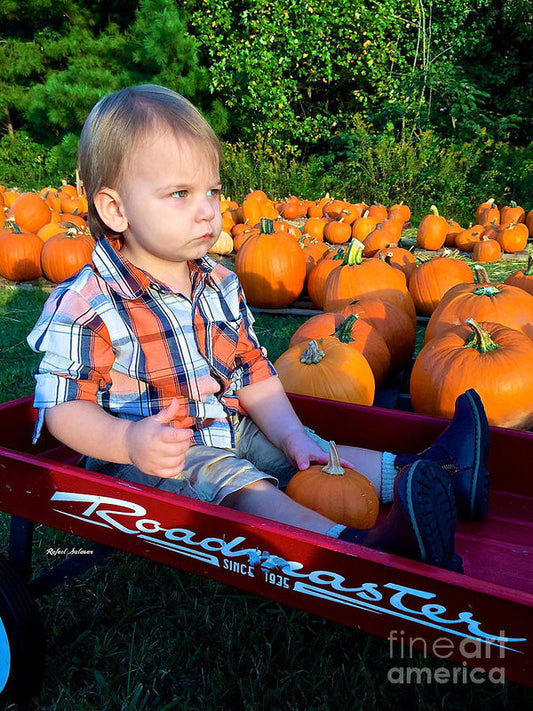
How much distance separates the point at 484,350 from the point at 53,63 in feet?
55.5

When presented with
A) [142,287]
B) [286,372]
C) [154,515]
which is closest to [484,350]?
[286,372]

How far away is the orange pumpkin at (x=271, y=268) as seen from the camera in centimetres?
454

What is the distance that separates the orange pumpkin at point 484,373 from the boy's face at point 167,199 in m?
1.19

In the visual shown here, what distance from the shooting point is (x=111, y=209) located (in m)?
1.78

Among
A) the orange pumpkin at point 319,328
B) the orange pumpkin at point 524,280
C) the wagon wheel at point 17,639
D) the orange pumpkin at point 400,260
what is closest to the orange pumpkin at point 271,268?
the orange pumpkin at point 400,260

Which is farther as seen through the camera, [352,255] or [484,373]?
[352,255]

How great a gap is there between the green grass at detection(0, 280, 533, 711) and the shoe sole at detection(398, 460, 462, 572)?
0.56m

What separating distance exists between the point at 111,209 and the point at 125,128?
0.23 m

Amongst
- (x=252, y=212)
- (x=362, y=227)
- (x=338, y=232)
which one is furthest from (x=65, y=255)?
(x=362, y=227)

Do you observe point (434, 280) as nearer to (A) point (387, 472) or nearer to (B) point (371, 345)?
(B) point (371, 345)

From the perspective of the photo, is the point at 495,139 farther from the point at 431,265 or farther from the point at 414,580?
the point at 414,580

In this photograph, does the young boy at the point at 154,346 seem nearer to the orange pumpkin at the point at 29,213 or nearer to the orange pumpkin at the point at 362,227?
the orange pumpkin at the point at 362,227

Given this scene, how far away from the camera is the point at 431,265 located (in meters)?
4.04

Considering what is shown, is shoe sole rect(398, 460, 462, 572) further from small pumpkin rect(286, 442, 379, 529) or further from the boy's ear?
the boy's ear
